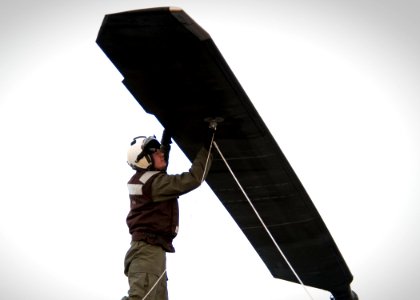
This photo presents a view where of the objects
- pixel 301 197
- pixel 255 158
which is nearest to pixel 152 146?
pixel 255 158

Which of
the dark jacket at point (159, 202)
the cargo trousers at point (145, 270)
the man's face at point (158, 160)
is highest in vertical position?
the man's face at point (158, 160)

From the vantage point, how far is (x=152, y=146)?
31.6 feet

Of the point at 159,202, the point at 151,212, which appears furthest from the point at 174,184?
the point at 151,212

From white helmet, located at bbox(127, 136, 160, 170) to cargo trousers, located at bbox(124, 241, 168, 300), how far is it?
111 centimetres

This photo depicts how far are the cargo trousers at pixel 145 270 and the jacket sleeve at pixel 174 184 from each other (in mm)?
703

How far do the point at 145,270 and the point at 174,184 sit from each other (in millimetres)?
1228

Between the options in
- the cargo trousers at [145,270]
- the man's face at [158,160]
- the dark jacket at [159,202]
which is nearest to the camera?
the cargo trousers at [145,270]

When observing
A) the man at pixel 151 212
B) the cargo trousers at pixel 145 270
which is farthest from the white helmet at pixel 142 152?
the cargo trousers at pixel 145 270

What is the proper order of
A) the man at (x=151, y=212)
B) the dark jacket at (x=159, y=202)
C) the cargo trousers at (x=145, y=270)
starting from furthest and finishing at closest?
the dark jacket at (x=159, y=202) < the man at (x=151, y=212) < the cargo trousers at (x=145, y=270)

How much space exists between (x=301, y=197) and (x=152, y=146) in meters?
2.76

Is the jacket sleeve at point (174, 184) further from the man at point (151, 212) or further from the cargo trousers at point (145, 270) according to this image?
the cargo trousers at point (145, 270)

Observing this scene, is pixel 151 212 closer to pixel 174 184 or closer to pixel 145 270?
pixel 174 184

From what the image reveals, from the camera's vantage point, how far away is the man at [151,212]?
9.17m

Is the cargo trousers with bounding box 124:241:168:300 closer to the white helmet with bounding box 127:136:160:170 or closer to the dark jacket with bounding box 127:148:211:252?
the dark jacket with bounding box 127:148:211:252
